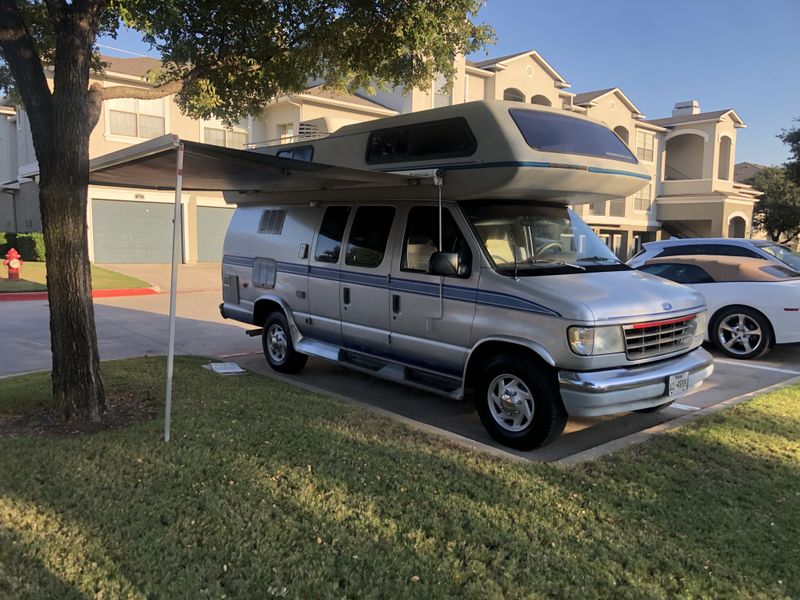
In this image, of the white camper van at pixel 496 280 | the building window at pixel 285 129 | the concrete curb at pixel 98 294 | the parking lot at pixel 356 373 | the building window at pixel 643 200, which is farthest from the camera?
the building window at pixel 643 200

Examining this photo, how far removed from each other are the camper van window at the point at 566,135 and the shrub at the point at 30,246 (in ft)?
68.1

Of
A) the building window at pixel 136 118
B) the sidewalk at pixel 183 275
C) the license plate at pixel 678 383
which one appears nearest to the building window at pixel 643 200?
the sidewalk at pixel 183 275

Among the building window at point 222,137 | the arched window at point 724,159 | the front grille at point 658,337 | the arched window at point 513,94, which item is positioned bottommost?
the front grille at point 658,337

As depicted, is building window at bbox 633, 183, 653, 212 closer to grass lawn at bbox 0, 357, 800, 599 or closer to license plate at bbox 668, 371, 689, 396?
license plate at bbox 668, 371, 689, 396

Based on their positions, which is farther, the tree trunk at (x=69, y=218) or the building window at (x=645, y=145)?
the building window at (x=645, y=145)

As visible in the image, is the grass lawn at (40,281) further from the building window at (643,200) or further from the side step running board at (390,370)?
the building window at (643,200)

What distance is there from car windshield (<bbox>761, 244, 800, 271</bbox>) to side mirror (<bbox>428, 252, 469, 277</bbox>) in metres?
6.42

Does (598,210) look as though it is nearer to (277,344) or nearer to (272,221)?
(272,221)

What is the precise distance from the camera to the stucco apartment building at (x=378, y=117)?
22703 mm

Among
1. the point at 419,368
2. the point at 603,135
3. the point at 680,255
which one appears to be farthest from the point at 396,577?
the point at 680,255

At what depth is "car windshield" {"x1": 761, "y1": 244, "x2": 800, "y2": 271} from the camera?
926 centimetres

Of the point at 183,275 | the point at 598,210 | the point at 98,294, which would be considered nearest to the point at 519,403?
the point at 98,294

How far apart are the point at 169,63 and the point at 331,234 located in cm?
362

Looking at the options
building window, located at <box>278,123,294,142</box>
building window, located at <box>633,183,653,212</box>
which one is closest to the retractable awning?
building window, located at <box>278,123,294,142</box>
